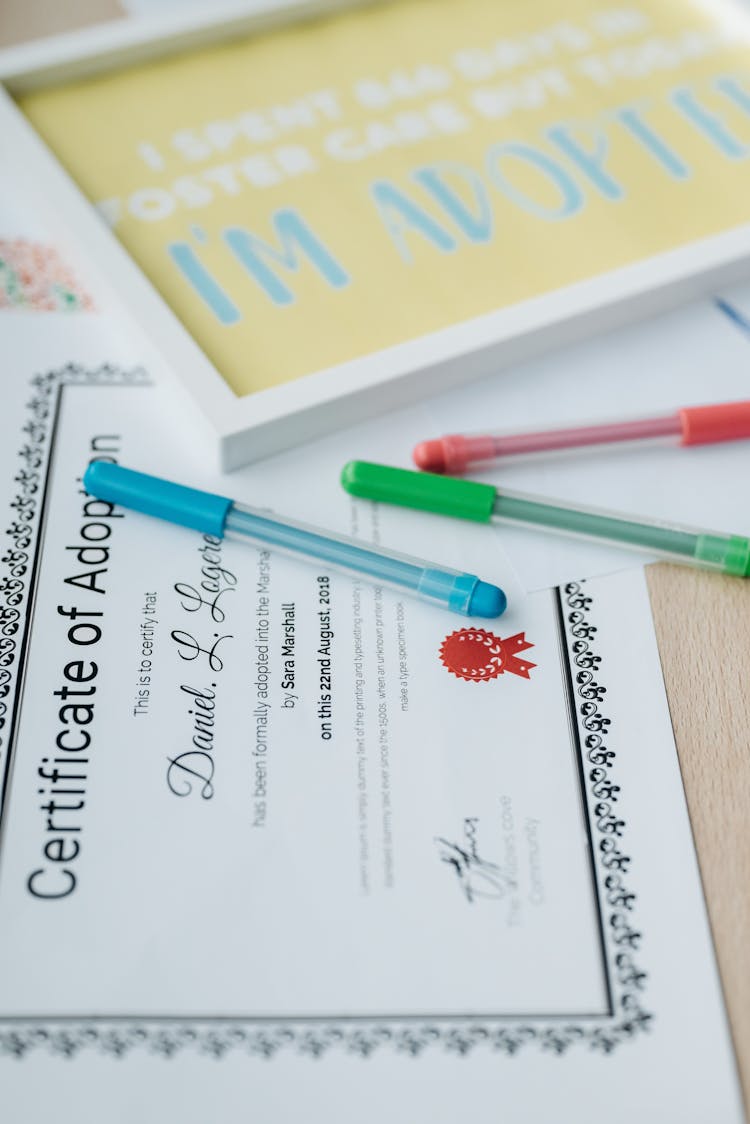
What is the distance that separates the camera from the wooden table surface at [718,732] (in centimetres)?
41

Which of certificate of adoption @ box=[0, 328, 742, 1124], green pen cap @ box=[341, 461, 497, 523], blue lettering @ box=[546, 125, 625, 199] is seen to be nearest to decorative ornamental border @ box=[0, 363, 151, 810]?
certificate of adoption @ box=[0, 328, 742, 1124]

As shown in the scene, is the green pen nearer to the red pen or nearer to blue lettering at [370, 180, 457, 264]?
the red pen

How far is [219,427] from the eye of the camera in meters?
0.52

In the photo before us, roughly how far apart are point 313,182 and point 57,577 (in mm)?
268

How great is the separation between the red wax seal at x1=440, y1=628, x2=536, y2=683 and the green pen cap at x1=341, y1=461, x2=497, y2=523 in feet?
0.20

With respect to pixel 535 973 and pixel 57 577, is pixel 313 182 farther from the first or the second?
pixel 535 973

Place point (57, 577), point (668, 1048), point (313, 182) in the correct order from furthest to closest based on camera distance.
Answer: point (313, 182) < point (57, 577) < point (668, 1048)

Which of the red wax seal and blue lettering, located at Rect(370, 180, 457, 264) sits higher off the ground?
blue lettering, located at Rect(370, 180, 457, 264)

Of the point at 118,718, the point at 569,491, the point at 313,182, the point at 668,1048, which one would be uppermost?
the point at 313,182

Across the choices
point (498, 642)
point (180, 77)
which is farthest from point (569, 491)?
point (180, 77)

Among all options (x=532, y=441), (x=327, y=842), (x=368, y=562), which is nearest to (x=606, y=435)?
(x=532, y=441)

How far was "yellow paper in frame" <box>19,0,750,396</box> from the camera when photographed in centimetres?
57

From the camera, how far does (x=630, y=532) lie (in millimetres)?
511
